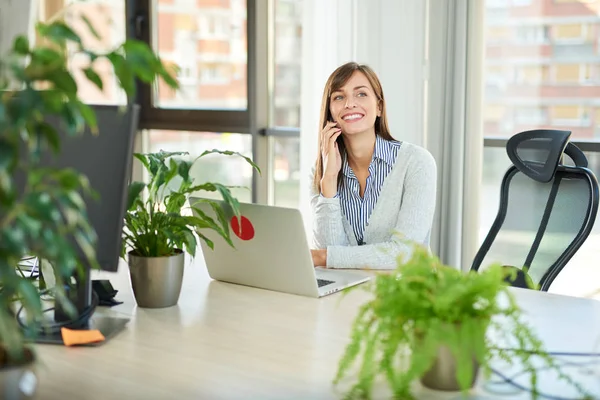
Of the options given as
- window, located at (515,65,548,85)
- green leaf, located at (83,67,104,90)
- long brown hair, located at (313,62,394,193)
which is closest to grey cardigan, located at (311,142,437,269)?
long brown hair, located at (313,62,394,193)

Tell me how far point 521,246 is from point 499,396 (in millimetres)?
1207

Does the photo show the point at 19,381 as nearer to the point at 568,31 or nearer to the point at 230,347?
the point at 230,347

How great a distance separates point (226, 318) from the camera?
175cm

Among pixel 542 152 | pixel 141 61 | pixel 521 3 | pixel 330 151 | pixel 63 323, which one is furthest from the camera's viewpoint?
pixel 521 3

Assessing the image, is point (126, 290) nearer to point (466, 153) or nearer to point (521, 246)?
point (521, 246)

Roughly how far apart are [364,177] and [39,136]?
1.79m

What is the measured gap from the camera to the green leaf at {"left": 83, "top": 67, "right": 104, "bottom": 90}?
1.05 m

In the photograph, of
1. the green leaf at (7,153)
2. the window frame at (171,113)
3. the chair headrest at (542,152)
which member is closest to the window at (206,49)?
the window frame at (171,113)

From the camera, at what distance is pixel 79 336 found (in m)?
1.58

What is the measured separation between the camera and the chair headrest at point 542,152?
236cm

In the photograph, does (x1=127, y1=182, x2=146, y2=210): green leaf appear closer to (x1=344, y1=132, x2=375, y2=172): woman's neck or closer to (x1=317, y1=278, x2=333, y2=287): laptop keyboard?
(x1=317, y1=278, x2=333, y2=287): laptop keyboard

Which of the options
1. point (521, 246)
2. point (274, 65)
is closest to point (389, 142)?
point (521, 246)

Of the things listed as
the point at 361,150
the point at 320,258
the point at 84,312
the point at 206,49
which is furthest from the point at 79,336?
the point at 206,49

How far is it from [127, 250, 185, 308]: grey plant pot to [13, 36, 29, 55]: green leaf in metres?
0.83
